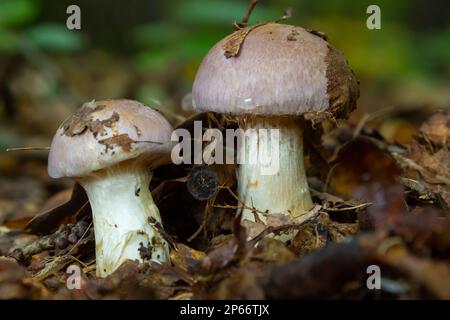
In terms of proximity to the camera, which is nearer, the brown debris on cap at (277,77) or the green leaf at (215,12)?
the brown debris on cap at (277,77)

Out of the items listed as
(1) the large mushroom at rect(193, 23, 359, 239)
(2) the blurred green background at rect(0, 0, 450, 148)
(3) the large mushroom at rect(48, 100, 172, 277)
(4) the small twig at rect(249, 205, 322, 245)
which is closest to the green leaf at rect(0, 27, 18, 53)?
(2) the blurred green background at rect(0, 0, 450, 148)

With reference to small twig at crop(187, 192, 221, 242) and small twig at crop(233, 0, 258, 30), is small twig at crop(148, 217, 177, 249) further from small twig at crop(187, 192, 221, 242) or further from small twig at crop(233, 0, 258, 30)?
small twig at crop(233, 0, 258, 30)

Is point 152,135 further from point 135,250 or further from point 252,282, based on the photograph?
point 252,282

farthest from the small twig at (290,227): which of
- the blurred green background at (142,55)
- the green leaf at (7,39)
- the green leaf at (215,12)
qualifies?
the green leaf at (215,12)

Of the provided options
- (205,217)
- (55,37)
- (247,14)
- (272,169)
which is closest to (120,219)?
(205,217)

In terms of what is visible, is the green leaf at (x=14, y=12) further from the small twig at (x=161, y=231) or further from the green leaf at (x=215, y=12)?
the small twig at (x=161, y=231)

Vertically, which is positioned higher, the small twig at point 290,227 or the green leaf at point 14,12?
the green leaf at point 14,12

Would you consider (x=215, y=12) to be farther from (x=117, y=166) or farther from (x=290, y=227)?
(x=290, y=227)
